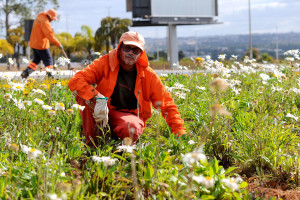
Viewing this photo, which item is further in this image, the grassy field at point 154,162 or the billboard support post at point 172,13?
the billboard support post at point 172,13

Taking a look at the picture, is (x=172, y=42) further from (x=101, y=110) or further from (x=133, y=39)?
(x=101, y=110)

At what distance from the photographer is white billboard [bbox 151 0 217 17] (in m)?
40.7

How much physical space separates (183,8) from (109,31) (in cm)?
1179

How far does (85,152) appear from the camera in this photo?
3.45 metres

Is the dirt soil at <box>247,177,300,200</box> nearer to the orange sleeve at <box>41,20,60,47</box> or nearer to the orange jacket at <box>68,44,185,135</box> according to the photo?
the orange jacket at <box>68,44,185,135</box>

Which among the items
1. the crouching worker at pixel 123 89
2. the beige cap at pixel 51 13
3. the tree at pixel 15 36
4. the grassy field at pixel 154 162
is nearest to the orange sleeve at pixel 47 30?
the beige cap at pixel 51 13

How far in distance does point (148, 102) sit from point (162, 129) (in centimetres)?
43

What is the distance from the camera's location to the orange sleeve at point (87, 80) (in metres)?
3.37

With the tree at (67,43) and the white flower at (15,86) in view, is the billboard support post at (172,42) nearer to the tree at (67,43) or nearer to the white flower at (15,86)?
the tree at (67,43)

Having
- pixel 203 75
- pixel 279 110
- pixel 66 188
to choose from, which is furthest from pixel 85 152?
pixel 203 75

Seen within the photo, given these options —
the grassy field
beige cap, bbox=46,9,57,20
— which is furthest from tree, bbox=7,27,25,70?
the grassy field

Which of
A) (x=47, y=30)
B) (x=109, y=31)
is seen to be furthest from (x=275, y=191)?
(x=109, y=31)

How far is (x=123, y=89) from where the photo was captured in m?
3.68

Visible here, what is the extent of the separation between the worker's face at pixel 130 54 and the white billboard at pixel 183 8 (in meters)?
37.6
